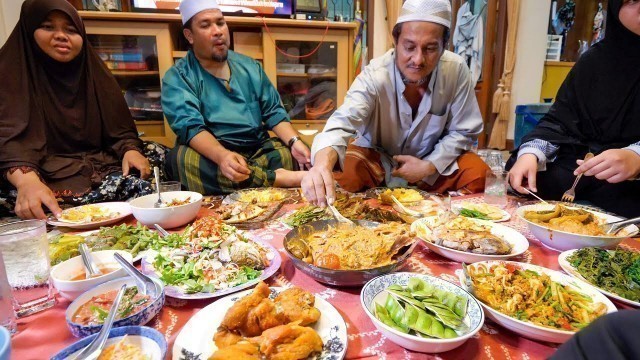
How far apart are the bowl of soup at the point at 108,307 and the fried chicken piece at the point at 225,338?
0.18m

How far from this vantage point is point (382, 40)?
211 inches

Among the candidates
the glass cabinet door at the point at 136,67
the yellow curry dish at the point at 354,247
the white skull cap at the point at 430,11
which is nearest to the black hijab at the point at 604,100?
the white skull cap at the point at 430,11

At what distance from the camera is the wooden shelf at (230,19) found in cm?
328

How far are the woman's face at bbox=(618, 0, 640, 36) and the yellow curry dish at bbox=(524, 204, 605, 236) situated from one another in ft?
4.01

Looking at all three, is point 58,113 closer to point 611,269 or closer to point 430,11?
point 430,11

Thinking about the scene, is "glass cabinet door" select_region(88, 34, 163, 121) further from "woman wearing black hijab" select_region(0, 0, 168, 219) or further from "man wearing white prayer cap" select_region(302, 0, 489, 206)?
"man wearing white prayer cap" select_region(302, 0, 489, 206)

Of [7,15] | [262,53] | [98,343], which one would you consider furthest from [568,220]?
[7,15]

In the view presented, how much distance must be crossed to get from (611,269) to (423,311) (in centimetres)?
58

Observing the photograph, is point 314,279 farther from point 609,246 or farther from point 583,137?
point 583,137

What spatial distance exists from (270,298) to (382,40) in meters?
5.18

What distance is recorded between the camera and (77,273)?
0.97 metres

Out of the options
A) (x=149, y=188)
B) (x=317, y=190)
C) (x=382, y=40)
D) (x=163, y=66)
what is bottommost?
(x=149, y=188)

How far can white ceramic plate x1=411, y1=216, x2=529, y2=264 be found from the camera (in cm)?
104

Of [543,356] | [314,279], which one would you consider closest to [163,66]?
[314,279]
